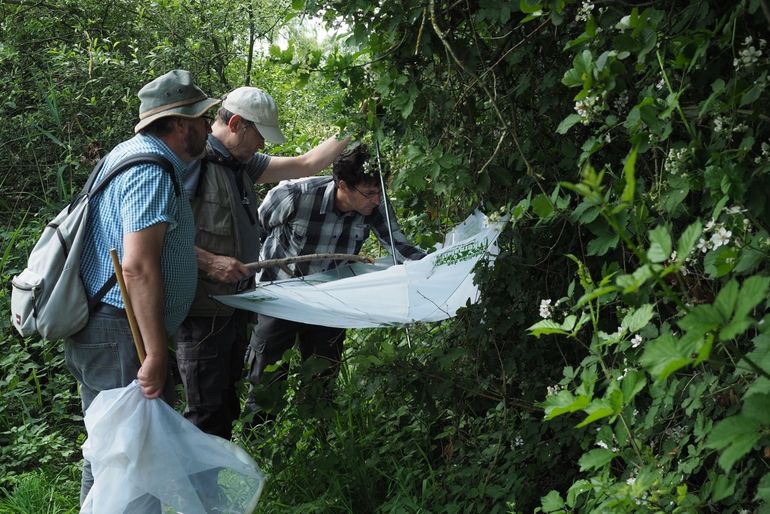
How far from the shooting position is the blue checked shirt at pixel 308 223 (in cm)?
423

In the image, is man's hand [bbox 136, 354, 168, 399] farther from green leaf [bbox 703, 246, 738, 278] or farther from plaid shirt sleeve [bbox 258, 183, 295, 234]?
green leaf [bbox 703, 246, 738, 278]

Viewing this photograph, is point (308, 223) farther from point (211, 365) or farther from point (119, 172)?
point (119, 172)

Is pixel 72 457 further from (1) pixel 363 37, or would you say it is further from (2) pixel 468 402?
(1) pixel 363 37

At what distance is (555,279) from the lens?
3119 millimetres

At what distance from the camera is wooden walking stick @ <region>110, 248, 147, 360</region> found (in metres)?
2.79

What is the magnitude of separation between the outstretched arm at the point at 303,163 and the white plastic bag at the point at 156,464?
4.85ft

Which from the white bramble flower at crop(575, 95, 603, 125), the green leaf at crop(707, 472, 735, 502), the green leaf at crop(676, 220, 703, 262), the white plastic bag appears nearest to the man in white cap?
the white plastic bag

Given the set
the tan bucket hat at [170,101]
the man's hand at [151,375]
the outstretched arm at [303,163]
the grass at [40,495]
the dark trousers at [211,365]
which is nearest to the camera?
the man's hand at [151,375]

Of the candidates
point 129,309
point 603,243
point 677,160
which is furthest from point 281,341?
point 677,160

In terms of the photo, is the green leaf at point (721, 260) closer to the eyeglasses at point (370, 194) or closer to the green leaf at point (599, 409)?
the green leaf at point (599, 409)

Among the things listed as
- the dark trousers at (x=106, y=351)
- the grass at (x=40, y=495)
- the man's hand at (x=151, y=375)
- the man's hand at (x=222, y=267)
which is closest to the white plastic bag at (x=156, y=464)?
the man's hand at (x=151, y=375)

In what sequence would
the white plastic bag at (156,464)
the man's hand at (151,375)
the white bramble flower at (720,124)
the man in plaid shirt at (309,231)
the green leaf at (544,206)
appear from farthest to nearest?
the man in plaid shirt at (309,231) < the man's hand at (151,375) < the white plastic bag at (156,464) < the green leaf at (544,206) < the white bramble flower at (720,124)

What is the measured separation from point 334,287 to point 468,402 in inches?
26.1

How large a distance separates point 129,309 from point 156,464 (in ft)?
1.57
